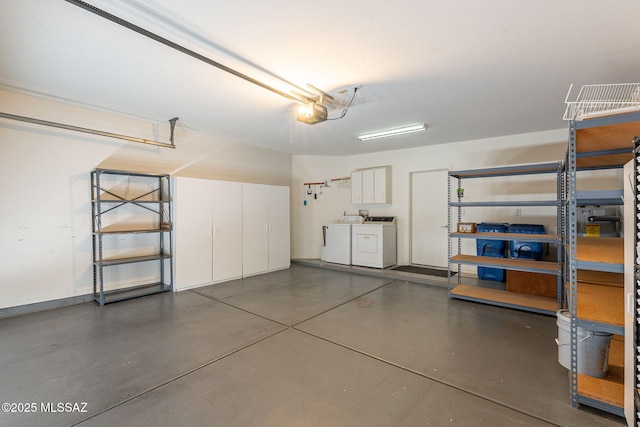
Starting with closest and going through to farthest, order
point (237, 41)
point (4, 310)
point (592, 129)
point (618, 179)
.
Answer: point (592, 129) < point (237, 41) < point (4, 310) < point (618, 179)

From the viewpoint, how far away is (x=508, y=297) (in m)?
3.75

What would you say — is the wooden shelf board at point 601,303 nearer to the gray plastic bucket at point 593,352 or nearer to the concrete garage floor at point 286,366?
the gray plastic bucket at point 593,352

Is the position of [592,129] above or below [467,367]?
above

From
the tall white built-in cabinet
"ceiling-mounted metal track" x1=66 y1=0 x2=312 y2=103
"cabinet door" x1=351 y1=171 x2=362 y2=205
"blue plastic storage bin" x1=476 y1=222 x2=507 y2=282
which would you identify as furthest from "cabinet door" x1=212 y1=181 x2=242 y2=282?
"blue plastic storage bin" x1=476 y1=222 x2=507 y2=282

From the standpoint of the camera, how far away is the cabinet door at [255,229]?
5.36 metres

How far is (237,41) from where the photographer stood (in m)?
2.29

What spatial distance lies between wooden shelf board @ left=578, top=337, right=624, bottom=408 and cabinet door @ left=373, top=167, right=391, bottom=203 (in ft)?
14.2

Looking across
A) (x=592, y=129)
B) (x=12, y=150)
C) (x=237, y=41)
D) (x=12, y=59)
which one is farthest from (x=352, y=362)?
(x=12, y=150)

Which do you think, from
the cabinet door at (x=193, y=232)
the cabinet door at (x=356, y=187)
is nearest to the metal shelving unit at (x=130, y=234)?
the cabinet door at (x=193, y=232)

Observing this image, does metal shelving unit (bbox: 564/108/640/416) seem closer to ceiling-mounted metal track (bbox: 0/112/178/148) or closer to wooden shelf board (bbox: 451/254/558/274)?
wooden shelf board (bbox: 451/254/558/274)

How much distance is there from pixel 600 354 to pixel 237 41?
3601mm

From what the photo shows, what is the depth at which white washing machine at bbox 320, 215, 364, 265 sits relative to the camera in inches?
242

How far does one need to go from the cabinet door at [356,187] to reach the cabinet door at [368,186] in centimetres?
8

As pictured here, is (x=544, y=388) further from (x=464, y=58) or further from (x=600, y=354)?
(x=464, y=58)
